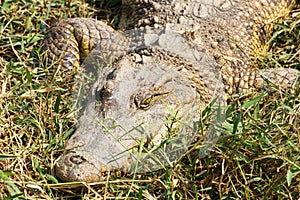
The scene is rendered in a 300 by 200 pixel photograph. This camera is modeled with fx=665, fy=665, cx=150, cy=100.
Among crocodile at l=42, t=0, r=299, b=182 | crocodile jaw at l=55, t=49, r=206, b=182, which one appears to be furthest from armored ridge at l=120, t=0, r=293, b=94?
crocodile jaw at l=55, t=49, r=206, b=182

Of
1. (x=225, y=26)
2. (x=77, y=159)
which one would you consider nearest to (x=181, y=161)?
(x=77, y=159)

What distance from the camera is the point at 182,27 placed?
208 inches

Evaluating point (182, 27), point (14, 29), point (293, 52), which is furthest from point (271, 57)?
point (14, 29)

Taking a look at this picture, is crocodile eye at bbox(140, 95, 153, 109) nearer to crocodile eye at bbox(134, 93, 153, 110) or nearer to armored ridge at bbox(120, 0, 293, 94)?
crocodile eye at bbox(134, 93, 153, 110)

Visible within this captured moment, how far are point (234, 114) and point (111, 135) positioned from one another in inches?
33.6

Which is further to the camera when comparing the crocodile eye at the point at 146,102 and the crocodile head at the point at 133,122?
the crocodile eye at the point at 146,102

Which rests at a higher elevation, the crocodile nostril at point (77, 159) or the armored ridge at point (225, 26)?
the armored ridge at point (225, 26)

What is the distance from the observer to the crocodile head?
4.36 metres

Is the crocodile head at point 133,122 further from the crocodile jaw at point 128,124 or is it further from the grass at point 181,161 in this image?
the grass at point 181,161

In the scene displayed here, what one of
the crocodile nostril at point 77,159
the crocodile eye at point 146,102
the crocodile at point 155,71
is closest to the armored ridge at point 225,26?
the crocodile at point 155,71

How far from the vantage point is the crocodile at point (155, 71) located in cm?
441

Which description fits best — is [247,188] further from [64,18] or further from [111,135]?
[64,18]

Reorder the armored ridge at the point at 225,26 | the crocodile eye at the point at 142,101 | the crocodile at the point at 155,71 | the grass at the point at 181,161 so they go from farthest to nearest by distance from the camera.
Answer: the armored ridge at the point at 225,26
the crocodile eye at the point at 142,101
the crocodile at the point at 155,71
the grass at the point at 181,161

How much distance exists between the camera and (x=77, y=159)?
14.3 ft
